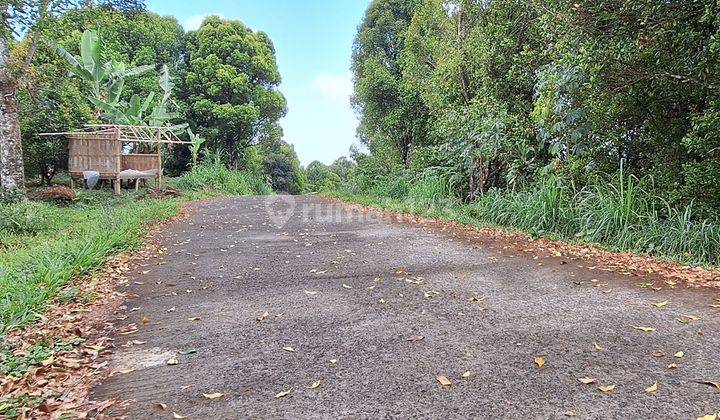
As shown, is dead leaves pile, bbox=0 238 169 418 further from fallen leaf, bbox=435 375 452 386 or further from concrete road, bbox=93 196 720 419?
fallen leaf, bbox=435 375 452 386

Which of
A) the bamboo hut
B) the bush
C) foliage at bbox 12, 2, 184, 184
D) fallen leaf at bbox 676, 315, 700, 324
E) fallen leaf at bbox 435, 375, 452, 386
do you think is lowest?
fallen leaf at bbox 435, 375, 452, 386

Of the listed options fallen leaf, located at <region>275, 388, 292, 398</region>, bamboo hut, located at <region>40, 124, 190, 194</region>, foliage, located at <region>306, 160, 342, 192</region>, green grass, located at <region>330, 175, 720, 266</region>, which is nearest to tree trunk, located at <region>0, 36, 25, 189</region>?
bamboo hut, located at <region>40, 124, 190, 194</region>

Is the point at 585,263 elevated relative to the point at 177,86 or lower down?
lower down

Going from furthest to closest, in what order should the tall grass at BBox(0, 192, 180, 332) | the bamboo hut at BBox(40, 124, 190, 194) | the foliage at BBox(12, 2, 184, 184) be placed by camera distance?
the bamboo hut at BBox(40, 124, 190, 194) → the foliage at BBox(12, 2, 184, 184) → the tall grass at BBox(0, 192, 180, 332)

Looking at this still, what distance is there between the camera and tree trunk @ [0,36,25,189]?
25.5ft

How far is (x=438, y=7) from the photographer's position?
944 centimetres

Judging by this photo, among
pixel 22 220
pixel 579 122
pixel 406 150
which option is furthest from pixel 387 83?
pixel 22 220

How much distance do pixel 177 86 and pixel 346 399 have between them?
1828cm

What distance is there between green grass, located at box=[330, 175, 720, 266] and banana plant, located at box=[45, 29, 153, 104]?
29.1 ft

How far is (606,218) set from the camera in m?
5.33

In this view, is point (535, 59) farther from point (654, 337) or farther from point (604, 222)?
point (654, 337)

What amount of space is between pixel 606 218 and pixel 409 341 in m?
3.95

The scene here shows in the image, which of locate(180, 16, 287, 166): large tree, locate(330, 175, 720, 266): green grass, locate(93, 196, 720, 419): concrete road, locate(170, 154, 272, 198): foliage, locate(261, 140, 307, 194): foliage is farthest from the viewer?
locate(261, 140, 307, 194): foliage

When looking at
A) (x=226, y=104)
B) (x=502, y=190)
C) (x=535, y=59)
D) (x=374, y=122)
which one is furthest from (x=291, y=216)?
(x=226, y=104)
